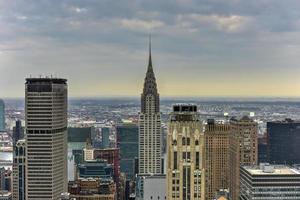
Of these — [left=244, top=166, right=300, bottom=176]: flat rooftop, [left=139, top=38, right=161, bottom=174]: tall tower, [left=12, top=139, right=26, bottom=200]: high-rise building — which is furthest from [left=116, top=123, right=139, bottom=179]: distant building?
[left=244, top=166, right=300, bottom=176]: flat rooftop

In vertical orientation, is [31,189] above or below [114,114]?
below

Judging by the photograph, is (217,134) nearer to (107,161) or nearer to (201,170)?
(107,161)

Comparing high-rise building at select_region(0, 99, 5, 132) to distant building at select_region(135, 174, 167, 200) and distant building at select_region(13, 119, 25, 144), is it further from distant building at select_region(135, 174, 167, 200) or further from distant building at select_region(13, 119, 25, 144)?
distant building at select_region(135, 174, 167, 200)

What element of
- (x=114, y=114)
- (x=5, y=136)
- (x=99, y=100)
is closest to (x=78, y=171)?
(x=5, y=136)

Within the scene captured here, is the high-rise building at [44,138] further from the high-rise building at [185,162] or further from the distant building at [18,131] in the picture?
the high-rise building at [185,162]

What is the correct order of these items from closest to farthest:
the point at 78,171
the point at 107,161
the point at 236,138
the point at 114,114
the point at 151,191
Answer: the point at 151,191 → the point at 114,114 → the point at 236,138 → the point at 78,171 → the point at 107,161
